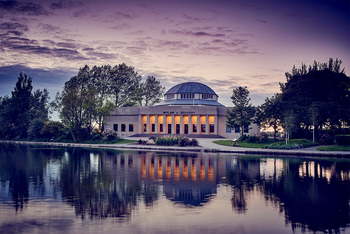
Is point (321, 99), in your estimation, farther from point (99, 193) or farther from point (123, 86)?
point (123, 86)

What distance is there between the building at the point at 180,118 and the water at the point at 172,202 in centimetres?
4216

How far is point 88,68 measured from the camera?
69.2 m

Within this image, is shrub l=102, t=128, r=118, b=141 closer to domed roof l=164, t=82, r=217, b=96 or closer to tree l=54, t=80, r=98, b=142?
tree l=54, t=80, r=98, b=142

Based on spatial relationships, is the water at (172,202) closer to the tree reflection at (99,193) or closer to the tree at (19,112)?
the tree reflection at (99,193)

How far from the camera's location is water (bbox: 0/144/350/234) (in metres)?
7.46

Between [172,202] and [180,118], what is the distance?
5010cm

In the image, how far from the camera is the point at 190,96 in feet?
223

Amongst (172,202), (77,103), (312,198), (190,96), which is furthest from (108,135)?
(312,198)

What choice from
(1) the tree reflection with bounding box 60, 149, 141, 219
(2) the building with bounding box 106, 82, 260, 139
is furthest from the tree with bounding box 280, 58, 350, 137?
(1) the tree reflection with bounding box 60, 149, 141, 219

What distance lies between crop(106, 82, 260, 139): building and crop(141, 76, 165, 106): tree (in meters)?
17.7

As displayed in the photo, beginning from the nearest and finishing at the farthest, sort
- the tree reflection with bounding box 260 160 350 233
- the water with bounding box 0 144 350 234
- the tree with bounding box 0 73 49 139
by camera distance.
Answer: the water with bounding box 0 144 350 234 < the tree reflection with bounding box 260 160 350 233 < the tree with bounding box 0 73 49 139

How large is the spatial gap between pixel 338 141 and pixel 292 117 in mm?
7341

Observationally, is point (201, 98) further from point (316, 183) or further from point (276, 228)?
point (276, 228)

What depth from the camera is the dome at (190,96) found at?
65562mm
